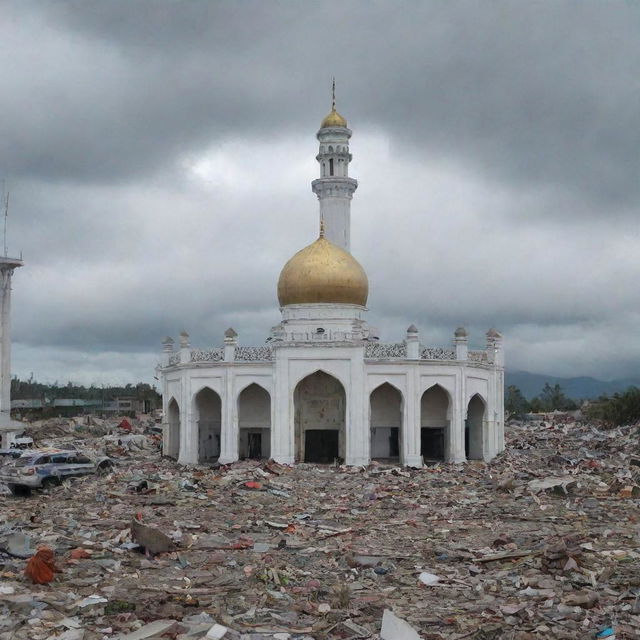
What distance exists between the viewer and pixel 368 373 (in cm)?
3384

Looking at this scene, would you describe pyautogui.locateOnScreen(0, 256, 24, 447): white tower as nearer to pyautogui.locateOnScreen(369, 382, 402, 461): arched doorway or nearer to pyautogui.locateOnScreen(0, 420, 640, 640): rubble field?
pyautogui.locateOnScreen(0, 420, 640, 640): rubble field

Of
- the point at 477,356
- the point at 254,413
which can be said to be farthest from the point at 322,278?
the point at 477,356

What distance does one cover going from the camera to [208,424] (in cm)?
3862

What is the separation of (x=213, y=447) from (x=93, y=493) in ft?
51.4

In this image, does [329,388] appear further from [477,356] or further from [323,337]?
[477,356]

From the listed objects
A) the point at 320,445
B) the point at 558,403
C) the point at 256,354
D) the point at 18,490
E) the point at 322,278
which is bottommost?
the point at 18,490

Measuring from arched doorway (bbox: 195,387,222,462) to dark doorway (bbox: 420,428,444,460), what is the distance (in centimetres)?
951

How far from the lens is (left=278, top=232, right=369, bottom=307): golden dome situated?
36.7 meters

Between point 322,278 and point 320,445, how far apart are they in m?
7.32

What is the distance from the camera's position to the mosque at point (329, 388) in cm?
3378

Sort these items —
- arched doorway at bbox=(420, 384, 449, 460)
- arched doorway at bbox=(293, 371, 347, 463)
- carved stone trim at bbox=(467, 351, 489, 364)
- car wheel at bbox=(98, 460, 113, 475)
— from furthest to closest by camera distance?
1. arched doorway at bbox=(420, 384, 449, 460)
2. carved stone trim at bbox=(467, 351, 489, 364)
3. arched doorway at bbox=(293, 371, 347, 463)
4. car wheel at bbox=(98, 460, 113, 475)

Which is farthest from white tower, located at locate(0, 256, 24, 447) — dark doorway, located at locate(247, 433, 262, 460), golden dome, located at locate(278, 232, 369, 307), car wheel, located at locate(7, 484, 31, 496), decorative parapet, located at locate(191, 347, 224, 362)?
car wheel, located at locate(7, 484, 31, 496)

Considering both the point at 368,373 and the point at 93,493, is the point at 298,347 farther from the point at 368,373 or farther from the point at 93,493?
the point at 93,493

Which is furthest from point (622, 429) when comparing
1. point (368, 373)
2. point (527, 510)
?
point (527, 510)
